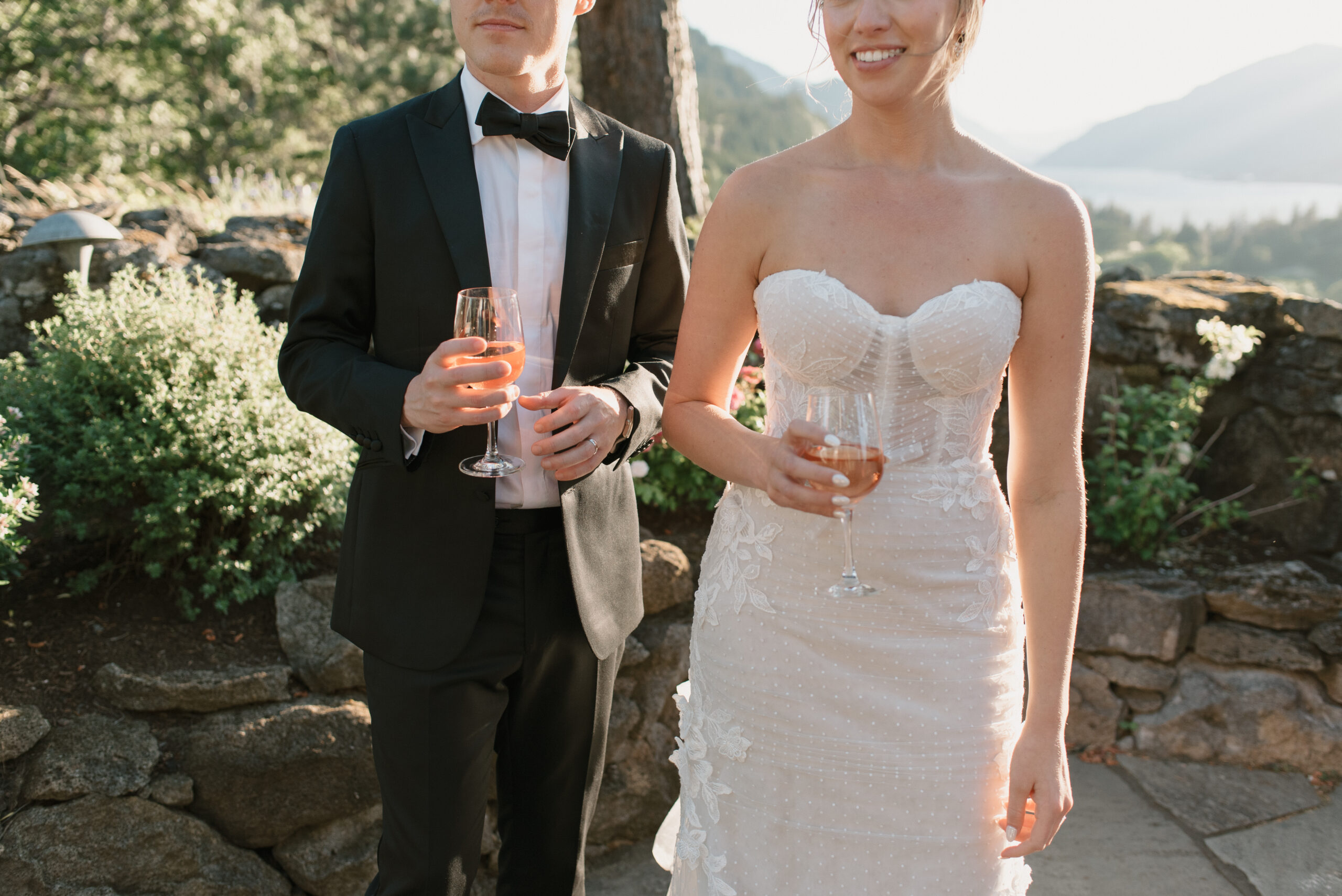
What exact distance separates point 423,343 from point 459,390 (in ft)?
1.19

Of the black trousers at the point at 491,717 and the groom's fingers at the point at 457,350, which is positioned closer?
the groom's fingers at the point at 457,350

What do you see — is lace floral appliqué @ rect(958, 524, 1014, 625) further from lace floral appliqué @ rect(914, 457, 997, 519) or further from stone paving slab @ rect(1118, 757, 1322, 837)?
stone paving slab @ rect(1118, 757, 1322, 837)

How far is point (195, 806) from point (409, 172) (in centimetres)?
203

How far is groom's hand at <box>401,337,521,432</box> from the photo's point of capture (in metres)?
1.62

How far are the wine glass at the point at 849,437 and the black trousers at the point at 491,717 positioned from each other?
788mm

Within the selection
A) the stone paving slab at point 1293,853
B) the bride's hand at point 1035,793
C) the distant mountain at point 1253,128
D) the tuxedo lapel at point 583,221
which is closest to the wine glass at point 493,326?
the tuxedo lapel at point 583,221

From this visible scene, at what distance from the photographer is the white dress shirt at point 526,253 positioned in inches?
79.3

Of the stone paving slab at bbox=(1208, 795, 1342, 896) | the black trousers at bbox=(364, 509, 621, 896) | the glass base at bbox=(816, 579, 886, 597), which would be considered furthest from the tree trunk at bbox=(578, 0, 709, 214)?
the glass base at bbox=(816, 579, 886, 597)

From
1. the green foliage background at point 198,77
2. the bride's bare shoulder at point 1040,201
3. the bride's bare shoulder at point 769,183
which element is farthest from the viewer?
the green foliage background at point 198,77

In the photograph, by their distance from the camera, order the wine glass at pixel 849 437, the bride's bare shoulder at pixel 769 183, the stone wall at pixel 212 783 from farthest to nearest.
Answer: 1. the stone wall at pixel 212 783
2. the bride's bare shoulder at pixel 769 183
3. the wine glass at pixel 849 437

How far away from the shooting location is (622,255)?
2.08 meters

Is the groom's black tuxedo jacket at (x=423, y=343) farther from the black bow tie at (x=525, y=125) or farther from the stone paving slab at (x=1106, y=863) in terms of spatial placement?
the stone paving slab at (x=1106, y=863)

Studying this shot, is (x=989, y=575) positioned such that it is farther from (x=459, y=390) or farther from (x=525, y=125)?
(x=525, y=125)

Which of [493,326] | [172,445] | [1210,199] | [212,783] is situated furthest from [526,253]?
[1210,199]
